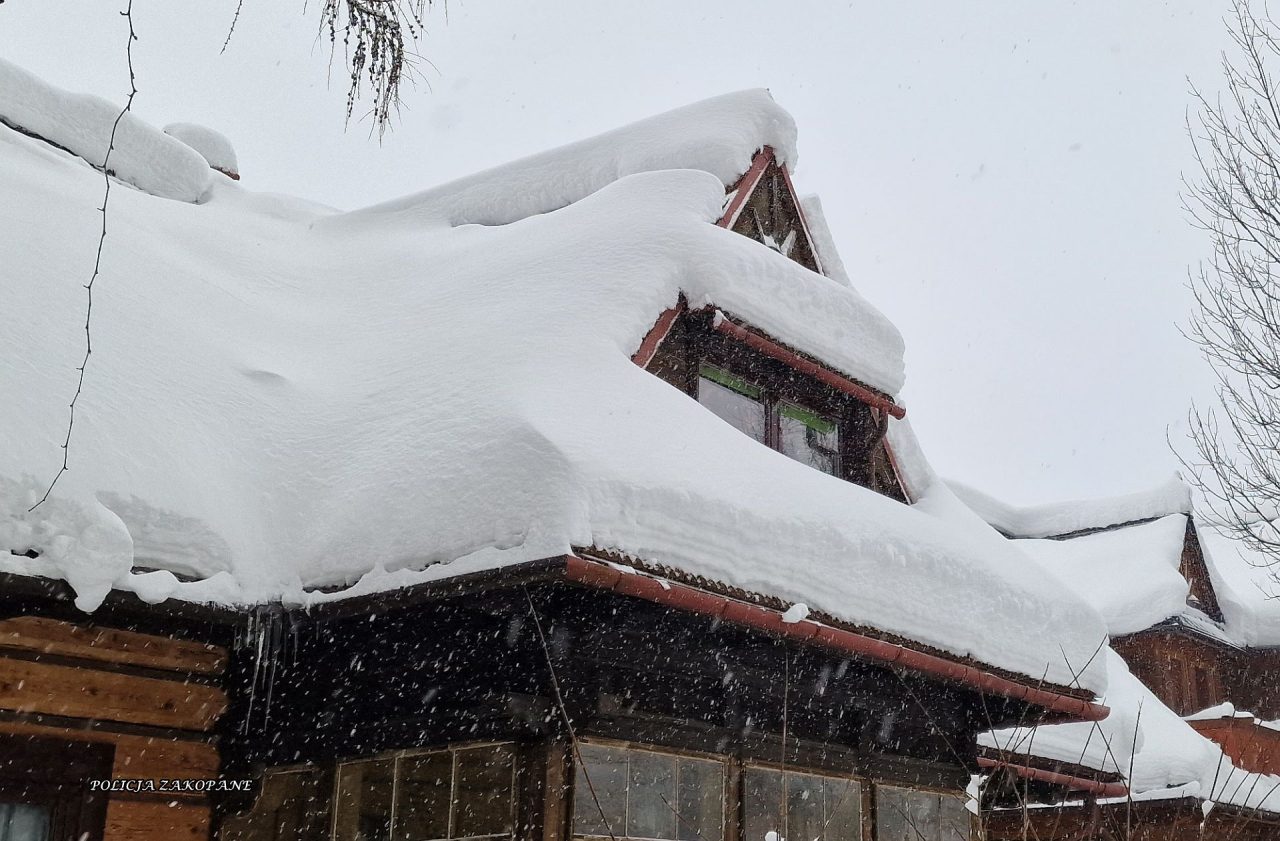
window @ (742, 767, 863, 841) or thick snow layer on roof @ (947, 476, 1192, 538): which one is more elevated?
thick snow layer on roof @ (947, 476, 1192, 538)

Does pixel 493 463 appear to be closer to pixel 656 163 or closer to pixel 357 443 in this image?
pixel 357 443

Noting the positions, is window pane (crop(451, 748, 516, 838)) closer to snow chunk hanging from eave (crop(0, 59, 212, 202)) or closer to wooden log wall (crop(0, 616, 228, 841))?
wooden log wall (crop(0, 616, 228, 841))

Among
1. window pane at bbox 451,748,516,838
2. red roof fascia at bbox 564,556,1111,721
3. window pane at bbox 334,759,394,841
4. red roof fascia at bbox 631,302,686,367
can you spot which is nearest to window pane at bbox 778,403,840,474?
red roof fascia at bbox 631,302,686,367

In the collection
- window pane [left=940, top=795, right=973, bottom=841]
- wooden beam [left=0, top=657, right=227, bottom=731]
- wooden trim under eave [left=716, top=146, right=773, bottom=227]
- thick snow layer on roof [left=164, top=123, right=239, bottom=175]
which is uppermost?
thick snow layer on roof [left=164, top=123, right=239, bottom=175]

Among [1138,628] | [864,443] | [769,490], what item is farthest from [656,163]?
[1138,628]

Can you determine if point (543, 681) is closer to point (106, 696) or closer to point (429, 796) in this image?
point (429, 796)

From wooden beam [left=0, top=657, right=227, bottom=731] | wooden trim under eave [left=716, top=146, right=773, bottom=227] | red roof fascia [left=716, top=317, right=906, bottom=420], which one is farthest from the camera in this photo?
wooden trim under eave [left=716, top=146, right=773, bottom=227]

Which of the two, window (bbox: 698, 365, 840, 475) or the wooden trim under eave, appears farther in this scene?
the wooden trim under eave

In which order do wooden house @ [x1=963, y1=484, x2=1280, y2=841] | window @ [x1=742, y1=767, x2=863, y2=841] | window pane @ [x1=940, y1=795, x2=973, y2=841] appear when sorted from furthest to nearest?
wooden house @ [x1=963, y1=484, x2=1280, y2=841] < window pane @ [x1=940, y1=795, x2=973, y2=841] < window @ [x1=742, y1=767, x2=863, y2=841]

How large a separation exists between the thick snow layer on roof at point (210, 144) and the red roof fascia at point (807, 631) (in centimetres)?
893

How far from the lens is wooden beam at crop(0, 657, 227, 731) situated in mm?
4672

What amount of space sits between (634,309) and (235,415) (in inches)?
82.3

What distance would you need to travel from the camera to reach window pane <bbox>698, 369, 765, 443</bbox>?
730 cm

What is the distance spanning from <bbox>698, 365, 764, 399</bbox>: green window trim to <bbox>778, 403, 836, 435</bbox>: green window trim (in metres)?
0.24
